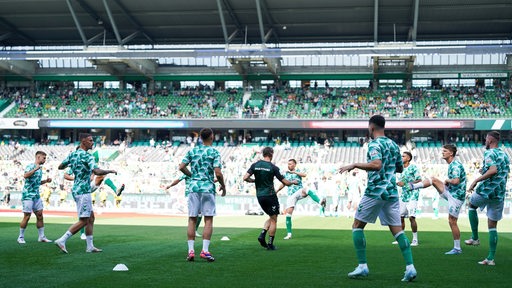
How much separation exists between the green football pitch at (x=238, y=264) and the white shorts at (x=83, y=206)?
0.77 m

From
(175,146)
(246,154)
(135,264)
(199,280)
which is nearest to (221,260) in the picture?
(135,264)

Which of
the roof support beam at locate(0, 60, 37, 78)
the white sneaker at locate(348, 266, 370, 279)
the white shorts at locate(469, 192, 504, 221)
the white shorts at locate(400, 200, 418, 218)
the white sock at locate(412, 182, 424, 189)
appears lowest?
the white sneaker at locate(348, 266, 370, 279)

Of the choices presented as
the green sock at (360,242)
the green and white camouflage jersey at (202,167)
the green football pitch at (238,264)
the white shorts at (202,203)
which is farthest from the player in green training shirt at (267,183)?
the green sock at (360,242)

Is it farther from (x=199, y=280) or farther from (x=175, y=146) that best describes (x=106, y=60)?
(x=199, y=280)

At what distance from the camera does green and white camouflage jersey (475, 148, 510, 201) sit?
37.0ft

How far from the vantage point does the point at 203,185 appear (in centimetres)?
1141

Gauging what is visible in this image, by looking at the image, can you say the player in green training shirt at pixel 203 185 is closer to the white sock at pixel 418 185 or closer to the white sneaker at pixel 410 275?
the white sock at pixel 418 185

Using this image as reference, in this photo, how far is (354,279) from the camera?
927cm

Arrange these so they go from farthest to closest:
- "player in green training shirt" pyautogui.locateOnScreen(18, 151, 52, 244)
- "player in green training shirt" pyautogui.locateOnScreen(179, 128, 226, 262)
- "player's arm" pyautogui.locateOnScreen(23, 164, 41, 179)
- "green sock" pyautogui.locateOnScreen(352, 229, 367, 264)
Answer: "player in green training shirt" pyautogui.locateOnScreen(18, 151, 52, 244), "player's arm" pyautogui.locateOnScreen(23, 164, 41, 179), "player in green training shirt" pyautogui.locateOnScreen(179, 128, 226, 262), "green sock" pyautogui.locateOnScreen(352, 229, 367, 264)

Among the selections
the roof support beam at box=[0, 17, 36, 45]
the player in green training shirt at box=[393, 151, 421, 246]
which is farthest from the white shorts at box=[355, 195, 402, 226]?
the roof support beam at box=[0, 17, 36, 45]

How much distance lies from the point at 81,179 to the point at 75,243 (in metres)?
2.70

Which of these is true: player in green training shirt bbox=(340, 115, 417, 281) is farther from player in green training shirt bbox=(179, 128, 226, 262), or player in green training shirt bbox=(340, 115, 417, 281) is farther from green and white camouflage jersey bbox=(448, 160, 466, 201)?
green and white camouflage jersey bbox=(448, 160, 466, 201)

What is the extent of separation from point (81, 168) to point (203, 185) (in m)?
2.91

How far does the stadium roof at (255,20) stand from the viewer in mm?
48469
